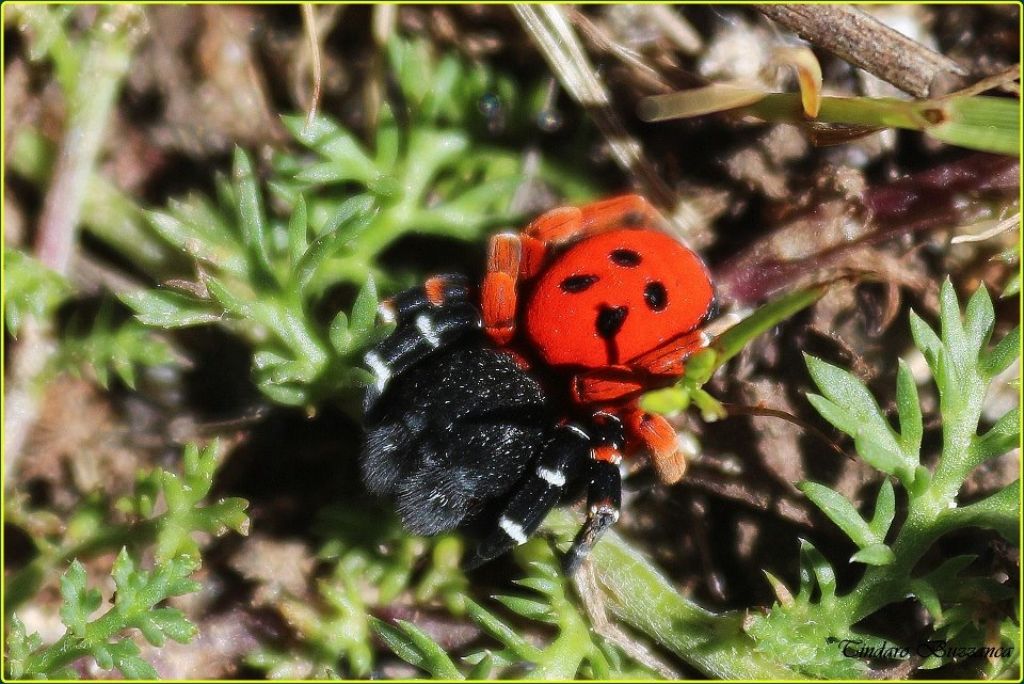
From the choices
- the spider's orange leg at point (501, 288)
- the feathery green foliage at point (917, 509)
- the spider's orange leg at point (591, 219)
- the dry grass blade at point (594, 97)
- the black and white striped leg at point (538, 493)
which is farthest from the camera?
the dry grass blade at point (594, 97)

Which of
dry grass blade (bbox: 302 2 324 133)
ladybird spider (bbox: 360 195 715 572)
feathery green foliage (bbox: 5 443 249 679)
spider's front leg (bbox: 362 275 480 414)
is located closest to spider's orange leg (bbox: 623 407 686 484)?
ladybird spider (bbox: 360 195 715 572)

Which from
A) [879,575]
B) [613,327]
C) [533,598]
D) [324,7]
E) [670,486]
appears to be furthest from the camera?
[324,7]

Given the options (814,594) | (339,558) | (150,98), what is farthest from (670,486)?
(150,98)

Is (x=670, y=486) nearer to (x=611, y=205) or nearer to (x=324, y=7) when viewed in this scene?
(x=611, y=205)

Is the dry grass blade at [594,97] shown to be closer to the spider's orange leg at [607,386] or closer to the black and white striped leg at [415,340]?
the spider's orange leg at [607,386]

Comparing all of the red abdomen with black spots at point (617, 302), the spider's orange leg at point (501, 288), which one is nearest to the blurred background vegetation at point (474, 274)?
the spider's orange leg at point (501, 288)

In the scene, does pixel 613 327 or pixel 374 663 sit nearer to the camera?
pixel 613 327

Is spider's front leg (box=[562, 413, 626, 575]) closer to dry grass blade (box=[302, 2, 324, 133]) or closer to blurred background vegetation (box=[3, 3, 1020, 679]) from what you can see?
blurred background vegetation (box=[3, 3, 1020, 679])
